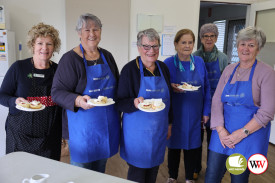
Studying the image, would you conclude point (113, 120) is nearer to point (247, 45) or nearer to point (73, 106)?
point (73, 106)

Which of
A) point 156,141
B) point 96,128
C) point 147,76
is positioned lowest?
point 156,141

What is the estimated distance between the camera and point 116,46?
140 inches

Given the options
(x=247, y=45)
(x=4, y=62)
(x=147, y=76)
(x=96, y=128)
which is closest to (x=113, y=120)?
(x=96, y=128)

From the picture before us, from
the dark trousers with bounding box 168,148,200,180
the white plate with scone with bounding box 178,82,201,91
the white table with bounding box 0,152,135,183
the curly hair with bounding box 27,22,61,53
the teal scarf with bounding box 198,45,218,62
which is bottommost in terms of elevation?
the dark trousers with bounding box 168,148,200,180

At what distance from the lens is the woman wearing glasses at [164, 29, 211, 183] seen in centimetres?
196

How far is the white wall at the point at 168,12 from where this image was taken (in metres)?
3.58

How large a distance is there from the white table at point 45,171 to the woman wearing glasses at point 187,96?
3.44 ft

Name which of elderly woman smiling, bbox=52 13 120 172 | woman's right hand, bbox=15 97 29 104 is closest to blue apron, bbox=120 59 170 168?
elderly woman smiling, bbox=52 13 120 172

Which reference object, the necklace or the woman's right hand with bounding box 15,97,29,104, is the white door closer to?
the necklace

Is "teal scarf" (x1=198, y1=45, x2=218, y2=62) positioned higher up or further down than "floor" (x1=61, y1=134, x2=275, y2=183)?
higher up

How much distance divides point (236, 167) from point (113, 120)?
0.89m

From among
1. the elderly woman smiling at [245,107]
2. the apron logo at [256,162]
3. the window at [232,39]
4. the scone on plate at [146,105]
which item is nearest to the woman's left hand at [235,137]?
the elderly woman smiling at [245,107]

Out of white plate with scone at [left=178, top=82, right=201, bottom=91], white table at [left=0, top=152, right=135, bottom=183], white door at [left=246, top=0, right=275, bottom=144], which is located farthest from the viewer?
white door at [left=246, top=0, right=275, bottom=144]

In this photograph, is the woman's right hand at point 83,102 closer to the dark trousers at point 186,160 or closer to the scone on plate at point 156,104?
the scone on plate at point 156,104
